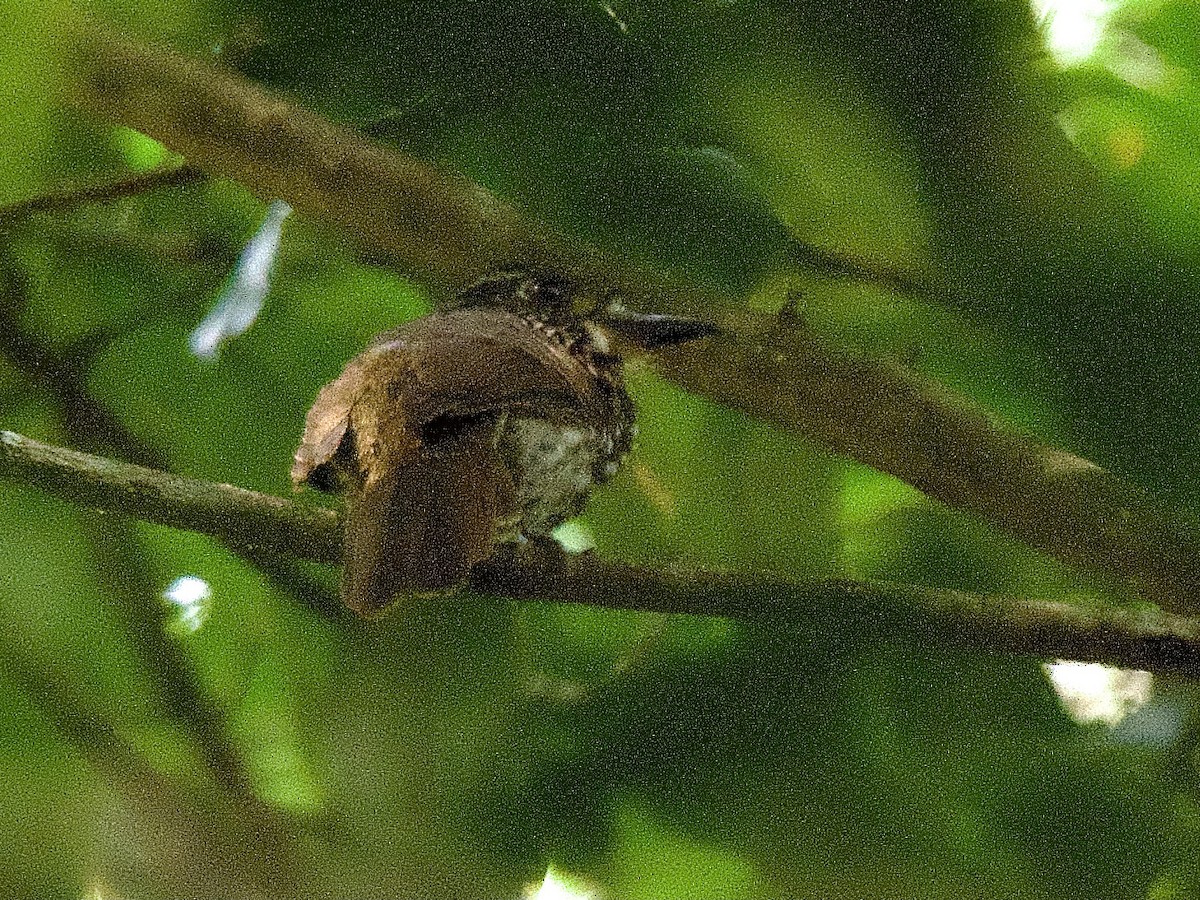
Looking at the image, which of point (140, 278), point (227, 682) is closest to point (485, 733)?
point (227, 682)

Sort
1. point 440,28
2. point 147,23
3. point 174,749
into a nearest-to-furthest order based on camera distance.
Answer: point 147,23
point 440,28
point 174,749

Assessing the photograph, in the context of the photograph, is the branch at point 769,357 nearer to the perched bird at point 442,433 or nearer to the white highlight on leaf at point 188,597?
the perched bird at point 442,433

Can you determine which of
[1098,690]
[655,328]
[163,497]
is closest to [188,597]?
[163,497]

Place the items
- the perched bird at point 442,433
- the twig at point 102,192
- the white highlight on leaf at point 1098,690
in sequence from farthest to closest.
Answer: the white highlight on leaf at point 1098,690
the twig at point 102,192
the perched bird at point 442,433

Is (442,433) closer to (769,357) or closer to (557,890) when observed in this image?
(769,357)

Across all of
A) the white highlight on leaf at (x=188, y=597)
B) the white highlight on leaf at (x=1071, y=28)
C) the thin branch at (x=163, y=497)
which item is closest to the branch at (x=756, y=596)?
the thin branch at (x=163, y=497)

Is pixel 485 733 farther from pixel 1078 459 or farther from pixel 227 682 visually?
pixel 1078 459
